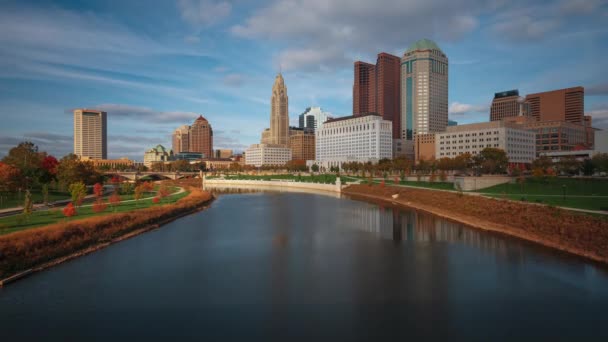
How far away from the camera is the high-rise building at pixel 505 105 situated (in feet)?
593

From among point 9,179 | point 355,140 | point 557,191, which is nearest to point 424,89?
point 355,140

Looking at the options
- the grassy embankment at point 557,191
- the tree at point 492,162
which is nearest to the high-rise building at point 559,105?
the tree at point 492,162

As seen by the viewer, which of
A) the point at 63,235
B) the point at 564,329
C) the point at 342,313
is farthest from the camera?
the point at 63,235

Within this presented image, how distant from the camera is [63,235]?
23969mm

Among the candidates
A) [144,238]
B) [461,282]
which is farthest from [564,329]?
[144,238]

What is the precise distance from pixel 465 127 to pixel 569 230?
364 feet

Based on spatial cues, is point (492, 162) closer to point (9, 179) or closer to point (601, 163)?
point (601, 163)

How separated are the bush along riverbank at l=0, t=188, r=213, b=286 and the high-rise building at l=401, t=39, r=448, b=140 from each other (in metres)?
178

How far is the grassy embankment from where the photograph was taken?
34375 mm

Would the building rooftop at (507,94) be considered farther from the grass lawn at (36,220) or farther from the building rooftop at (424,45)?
the grass lawn at (36,220)

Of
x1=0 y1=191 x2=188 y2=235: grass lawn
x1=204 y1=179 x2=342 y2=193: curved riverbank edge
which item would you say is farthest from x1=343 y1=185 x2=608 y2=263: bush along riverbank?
x1=0 y1=191 x2=188 y2=235: grass lawn

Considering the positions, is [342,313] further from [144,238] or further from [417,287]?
[144,238]

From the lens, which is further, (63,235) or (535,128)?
(535,128)

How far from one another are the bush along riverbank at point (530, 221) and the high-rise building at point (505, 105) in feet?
525
